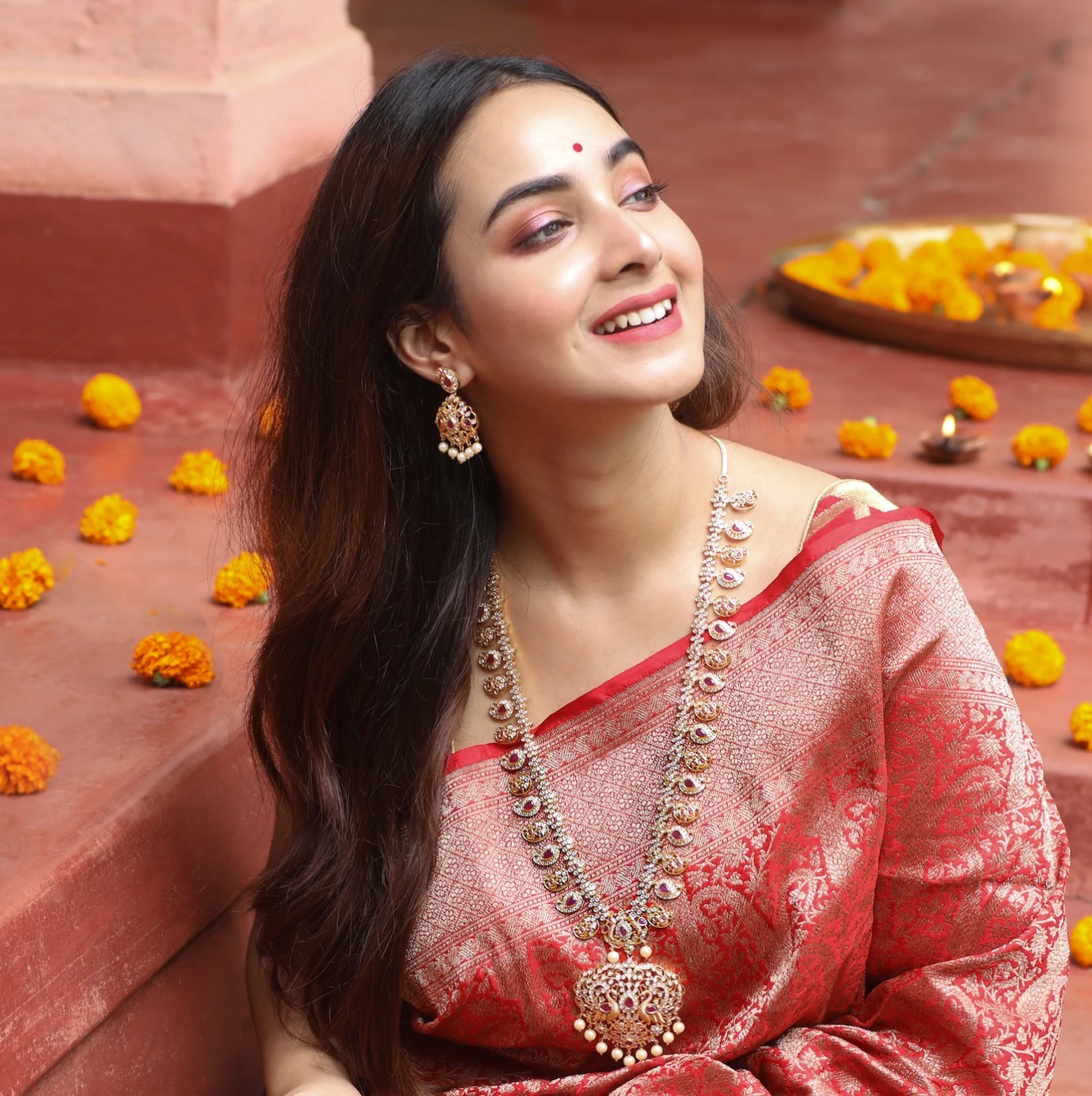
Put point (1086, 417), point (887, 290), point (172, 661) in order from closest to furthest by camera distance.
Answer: point (172, 661)
point (1086, 417)
point (887, 290)

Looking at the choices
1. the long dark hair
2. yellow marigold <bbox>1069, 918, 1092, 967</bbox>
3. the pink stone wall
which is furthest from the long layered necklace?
the pink stone wall

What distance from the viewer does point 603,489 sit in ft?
5.96

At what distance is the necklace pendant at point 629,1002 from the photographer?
1.82m

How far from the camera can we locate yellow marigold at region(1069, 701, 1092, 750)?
8.27 feet

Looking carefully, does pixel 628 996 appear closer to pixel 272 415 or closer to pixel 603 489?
pixel 603 489

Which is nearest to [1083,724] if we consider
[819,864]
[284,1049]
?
[819,864]

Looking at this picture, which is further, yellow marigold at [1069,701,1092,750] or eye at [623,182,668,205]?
yellow marigold at [1069,701,1092,750]

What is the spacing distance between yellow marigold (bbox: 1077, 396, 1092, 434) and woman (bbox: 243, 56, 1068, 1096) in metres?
1.60

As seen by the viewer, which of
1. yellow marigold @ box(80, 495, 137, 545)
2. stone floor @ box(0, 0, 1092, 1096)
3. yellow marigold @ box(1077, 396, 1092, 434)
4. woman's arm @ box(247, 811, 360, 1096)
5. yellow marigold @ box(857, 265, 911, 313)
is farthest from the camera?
yellow marigold @ box(857, 265, 911, 313)

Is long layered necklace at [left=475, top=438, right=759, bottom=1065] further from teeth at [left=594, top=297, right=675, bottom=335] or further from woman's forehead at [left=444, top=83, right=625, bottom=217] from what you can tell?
woman's forehead at [left=444, top=83, right=625, bottom=217]

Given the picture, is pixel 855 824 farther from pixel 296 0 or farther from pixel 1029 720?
pixel 296 0

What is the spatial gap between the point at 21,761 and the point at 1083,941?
1.56m

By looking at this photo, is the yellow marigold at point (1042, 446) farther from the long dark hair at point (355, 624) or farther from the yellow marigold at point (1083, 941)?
the long dark hair at point (355, 624)

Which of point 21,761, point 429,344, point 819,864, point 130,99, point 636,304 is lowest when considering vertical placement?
point 21,761
